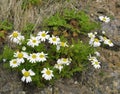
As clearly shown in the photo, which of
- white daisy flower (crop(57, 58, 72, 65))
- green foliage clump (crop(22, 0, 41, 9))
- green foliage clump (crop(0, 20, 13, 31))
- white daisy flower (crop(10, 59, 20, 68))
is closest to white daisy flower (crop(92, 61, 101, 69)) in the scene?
white daisy flower (crop(57, 58, 72, 65))

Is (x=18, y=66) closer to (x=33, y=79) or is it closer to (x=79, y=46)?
(x=33, y=79)

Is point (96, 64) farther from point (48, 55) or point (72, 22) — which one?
point (72, 22)

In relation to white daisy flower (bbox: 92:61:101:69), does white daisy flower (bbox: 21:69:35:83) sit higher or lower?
lower

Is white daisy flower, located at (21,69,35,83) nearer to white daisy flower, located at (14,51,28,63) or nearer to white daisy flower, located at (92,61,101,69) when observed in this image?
white daisy flower, located at (14,51,28,63)

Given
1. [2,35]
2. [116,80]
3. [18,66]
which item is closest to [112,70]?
[116,80]

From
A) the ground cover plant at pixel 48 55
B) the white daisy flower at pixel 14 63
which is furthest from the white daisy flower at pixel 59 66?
the white daisy flower at pixel 14 63

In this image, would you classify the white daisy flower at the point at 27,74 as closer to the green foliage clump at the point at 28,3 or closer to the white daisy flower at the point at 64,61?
the white daisy flower at the point at 64,61
